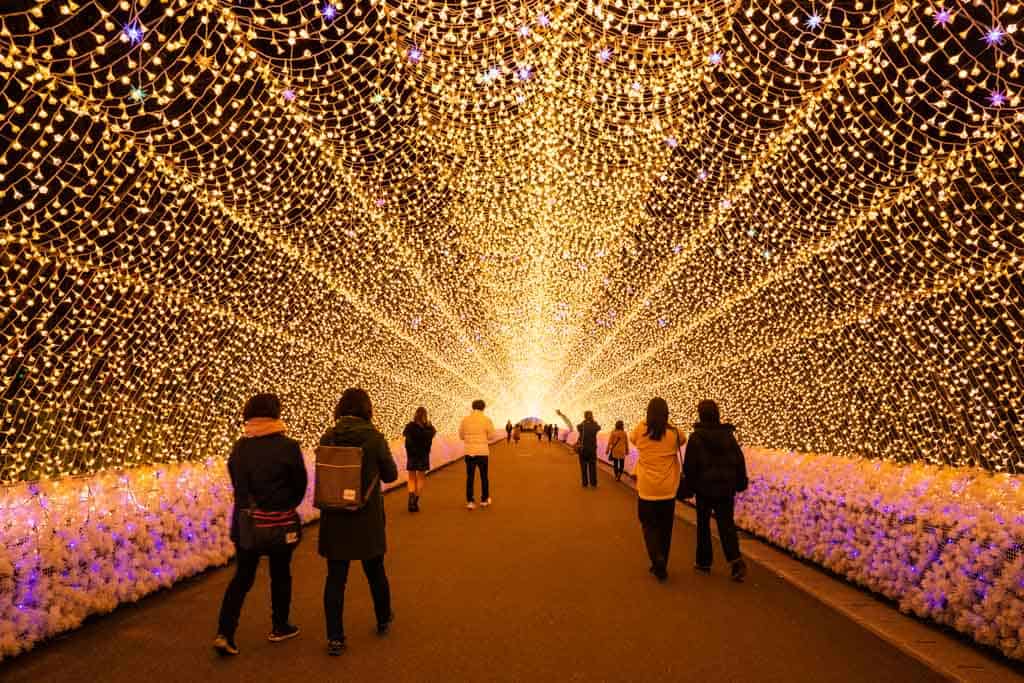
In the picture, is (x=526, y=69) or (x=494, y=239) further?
(x=494, y=239)

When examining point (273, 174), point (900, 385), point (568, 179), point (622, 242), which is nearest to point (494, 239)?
point (622, 242)

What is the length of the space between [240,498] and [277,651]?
0.95m

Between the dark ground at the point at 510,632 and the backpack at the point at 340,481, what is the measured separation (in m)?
0.86

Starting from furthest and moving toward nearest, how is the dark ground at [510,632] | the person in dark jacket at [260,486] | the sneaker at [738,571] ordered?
the sneaker at [738,571] → the person in dark jacket at [260,486] → the dark ground at [510,632]

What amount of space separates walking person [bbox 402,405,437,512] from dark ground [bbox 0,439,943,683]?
383cm

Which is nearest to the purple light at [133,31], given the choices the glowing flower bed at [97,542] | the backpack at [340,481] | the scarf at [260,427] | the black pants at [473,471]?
the scarf at [260,427]

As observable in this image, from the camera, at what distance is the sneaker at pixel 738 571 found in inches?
263

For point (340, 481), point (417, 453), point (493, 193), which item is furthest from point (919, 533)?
point (493, 193)

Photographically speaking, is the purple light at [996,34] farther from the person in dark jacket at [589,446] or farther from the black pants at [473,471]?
the person in dark jacket at [589,446]

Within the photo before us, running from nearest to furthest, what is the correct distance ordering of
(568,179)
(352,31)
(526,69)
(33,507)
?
(33,507), (352,31), (526,69), (568,179)

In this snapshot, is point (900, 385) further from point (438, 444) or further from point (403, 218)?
point (438, 444)

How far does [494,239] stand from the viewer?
15.6 meters

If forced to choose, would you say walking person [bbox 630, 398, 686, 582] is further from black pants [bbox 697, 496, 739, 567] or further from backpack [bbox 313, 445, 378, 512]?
backpack [bbox 313, 445, 378, 512]

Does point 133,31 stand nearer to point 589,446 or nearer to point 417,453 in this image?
point 417,453
